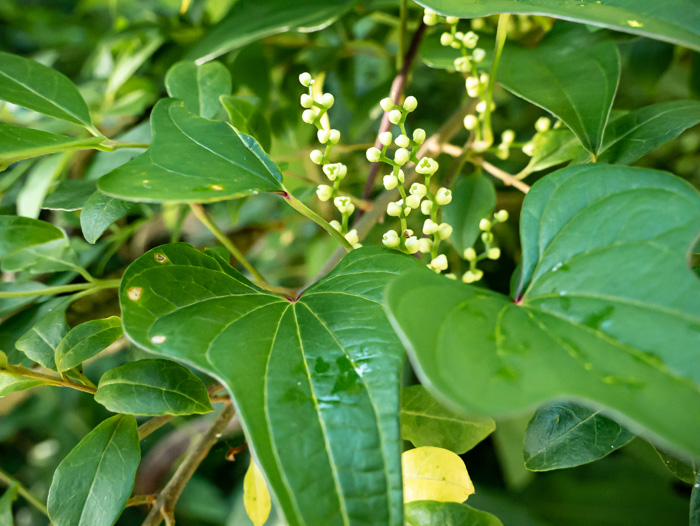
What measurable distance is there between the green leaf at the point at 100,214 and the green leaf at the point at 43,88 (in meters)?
0.08

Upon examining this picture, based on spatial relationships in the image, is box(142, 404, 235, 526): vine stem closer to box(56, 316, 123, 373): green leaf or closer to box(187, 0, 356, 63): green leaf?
box(56, 316, 123, 373): green leaf

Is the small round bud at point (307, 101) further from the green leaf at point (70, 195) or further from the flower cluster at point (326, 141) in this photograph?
the green leaf at point (70, 195)

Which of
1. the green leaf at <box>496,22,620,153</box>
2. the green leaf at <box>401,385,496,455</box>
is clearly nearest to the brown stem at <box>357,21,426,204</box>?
the green leaf at <box>496,22,620,153</box>

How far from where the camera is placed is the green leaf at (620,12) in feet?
0.97

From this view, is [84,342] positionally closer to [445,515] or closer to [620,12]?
[445,515]

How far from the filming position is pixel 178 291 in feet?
1.02

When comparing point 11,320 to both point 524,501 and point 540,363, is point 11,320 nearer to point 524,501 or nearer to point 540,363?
point 540,363

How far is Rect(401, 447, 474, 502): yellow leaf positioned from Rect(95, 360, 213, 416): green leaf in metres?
0.16

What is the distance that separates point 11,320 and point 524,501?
3.10ft

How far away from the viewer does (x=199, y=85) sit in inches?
19.1

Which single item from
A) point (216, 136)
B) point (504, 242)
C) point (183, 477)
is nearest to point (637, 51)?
point (504, 242)

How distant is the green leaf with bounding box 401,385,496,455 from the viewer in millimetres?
385

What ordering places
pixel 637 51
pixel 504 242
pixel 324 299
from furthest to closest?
pixel 504 242
pixel 637 51
pixel 324 299

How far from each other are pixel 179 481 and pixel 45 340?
162 mm
